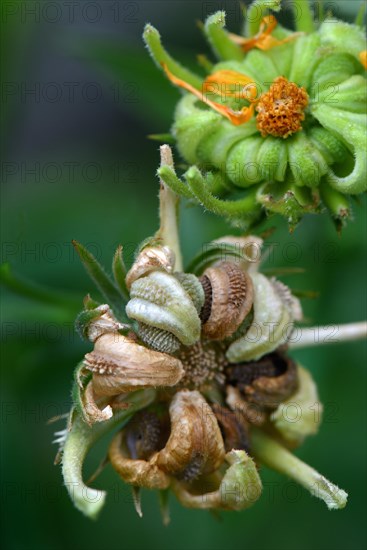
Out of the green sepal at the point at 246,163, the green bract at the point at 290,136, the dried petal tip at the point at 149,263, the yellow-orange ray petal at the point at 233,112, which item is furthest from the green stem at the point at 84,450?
the yellow-orange ray petal at the point at 233,112

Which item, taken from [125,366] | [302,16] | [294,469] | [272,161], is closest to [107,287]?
[125,366]

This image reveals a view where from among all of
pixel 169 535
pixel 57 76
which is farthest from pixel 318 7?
pixel 57 76

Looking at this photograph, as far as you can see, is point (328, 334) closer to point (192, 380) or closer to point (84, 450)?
point (192, 380)

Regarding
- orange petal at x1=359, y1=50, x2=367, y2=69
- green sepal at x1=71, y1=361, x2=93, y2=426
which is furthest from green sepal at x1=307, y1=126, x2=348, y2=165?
green sepal at x1=71, y1=361, x2=93, y2=426

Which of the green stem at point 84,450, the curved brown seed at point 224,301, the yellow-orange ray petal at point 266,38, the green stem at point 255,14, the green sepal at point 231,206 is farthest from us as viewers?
the yellow-orange ray petal at point 266,38

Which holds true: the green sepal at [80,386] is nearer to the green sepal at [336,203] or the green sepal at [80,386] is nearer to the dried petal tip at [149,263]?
the dried petal tip at [149,263]

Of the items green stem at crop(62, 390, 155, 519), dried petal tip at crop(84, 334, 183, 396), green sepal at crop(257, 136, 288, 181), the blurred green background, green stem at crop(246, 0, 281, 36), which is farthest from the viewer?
the blurred green background

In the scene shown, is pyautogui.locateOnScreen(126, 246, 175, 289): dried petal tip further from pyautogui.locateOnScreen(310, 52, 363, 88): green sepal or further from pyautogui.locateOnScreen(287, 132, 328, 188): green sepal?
pyautogui.locateOnScreen(310, 52, 363, 88): green sepal
